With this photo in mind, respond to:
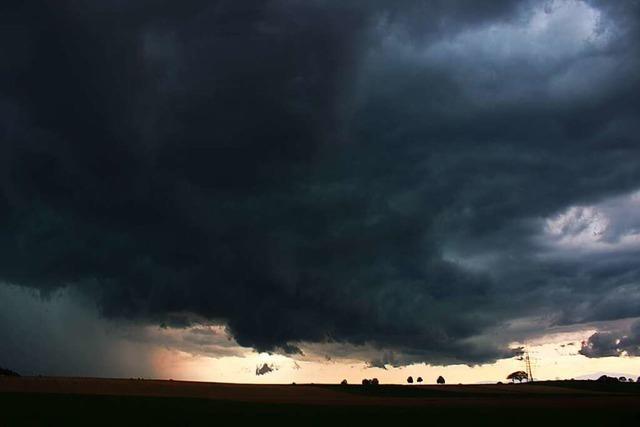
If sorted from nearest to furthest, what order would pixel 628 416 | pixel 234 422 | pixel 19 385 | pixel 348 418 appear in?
pixel 234 422 < pixel 348 418 < pixel 628 416 < pixel 19 385

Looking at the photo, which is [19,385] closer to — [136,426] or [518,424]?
[136,426]

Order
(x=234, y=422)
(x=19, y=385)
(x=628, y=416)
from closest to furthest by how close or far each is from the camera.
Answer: (x=234, y=422) < (x=628, y=416) < (x=19, y=385)

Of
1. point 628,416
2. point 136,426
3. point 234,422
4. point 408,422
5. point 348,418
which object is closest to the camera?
point 136,426

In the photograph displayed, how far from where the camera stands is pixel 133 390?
136875 millimetres

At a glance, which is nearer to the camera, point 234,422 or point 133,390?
point 234,422

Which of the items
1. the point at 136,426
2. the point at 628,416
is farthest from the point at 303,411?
the point at 628,416

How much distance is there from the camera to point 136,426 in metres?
66.6

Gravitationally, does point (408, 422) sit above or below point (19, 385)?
below

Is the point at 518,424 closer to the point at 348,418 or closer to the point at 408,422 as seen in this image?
the point at 408,422

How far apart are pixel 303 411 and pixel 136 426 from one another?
35633 mm

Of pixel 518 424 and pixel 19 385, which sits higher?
pixel 19 385

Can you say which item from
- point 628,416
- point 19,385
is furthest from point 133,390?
point 628,416

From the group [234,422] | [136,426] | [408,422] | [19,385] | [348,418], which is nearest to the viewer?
[136,426]

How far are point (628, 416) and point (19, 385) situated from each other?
120746 millimetres
